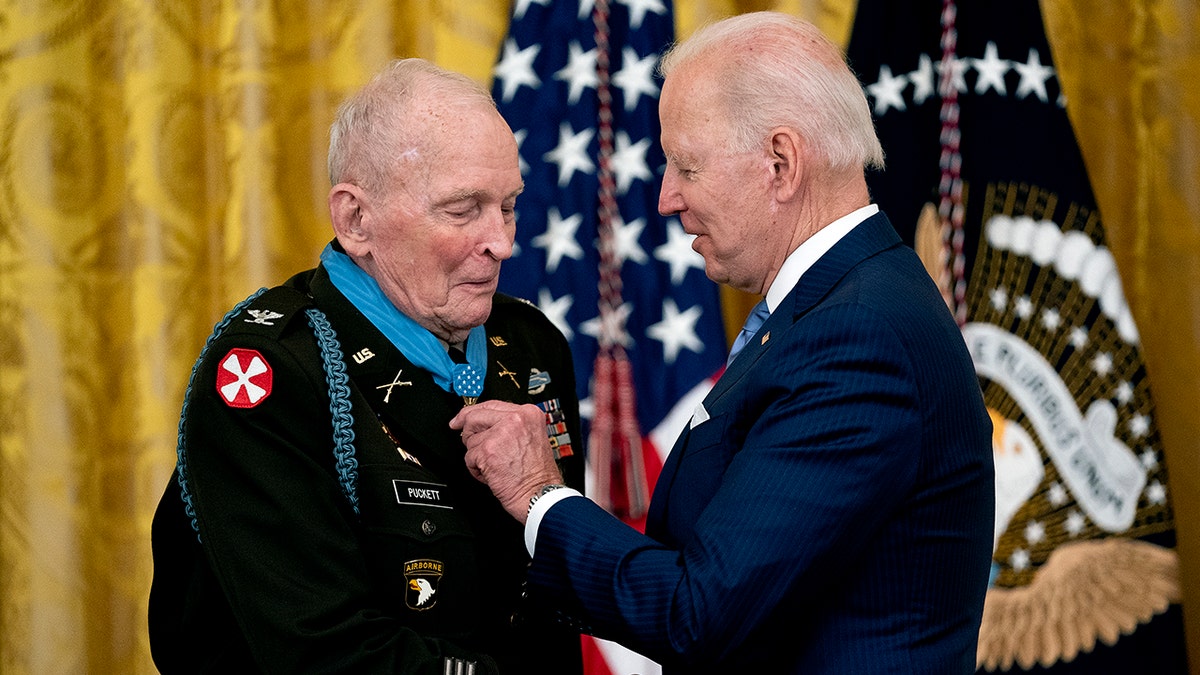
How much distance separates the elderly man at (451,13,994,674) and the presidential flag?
4.32ft

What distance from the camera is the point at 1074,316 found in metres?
2.91

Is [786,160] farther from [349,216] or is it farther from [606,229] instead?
[606,229]

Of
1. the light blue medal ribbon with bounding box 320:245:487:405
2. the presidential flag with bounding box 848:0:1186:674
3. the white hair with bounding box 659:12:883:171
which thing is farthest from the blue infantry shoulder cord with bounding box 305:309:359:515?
the presidential flag with bounding box 848:0:1186:674

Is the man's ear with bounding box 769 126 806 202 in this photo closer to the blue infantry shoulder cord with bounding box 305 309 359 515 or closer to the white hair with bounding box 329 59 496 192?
the white hair with bounding box 329 59 496 192

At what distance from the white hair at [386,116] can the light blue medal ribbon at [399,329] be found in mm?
139

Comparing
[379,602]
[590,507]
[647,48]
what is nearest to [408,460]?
[379,602]

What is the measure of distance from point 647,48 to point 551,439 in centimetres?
138

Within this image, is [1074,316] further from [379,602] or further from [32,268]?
[32,268]

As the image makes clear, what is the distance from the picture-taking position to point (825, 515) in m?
1.37

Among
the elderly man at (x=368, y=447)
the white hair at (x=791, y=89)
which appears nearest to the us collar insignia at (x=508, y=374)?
the elderly man at (x=368, y=447)

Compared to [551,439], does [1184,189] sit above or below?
above

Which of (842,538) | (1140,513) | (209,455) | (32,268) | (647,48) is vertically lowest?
(1140,513)

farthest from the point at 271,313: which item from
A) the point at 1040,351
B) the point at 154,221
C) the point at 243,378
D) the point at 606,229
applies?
the point at 1040,351

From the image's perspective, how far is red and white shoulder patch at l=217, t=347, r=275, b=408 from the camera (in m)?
1.58
